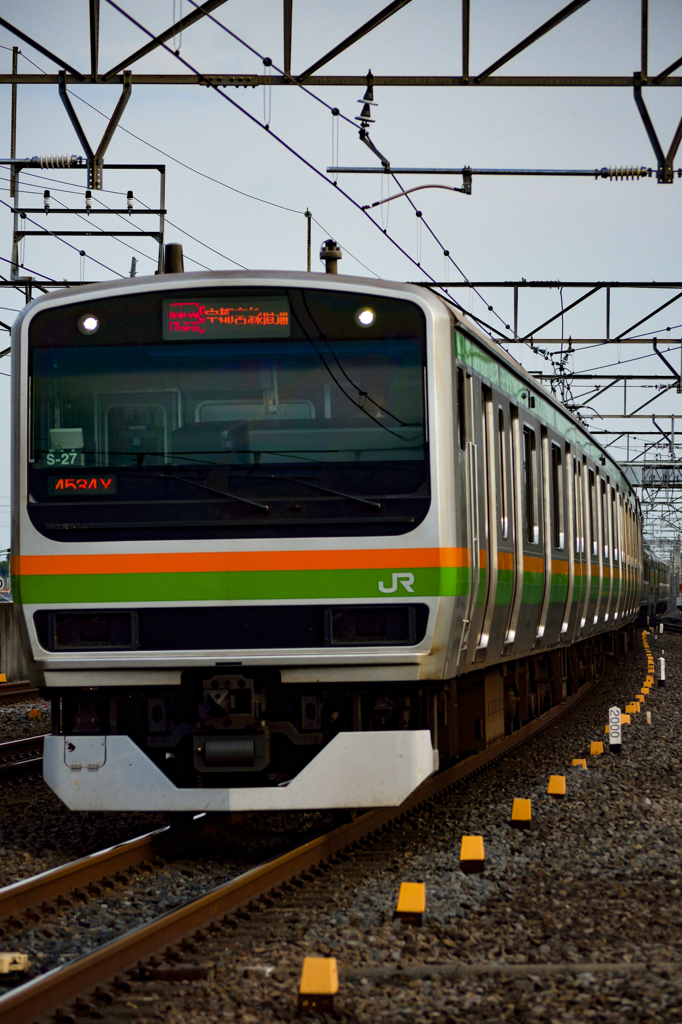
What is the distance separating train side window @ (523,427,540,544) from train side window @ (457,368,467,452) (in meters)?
2.53

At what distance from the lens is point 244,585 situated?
6.65m

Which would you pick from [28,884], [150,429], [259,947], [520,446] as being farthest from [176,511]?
[520,446]

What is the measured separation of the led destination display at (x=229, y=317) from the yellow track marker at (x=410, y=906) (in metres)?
2.97

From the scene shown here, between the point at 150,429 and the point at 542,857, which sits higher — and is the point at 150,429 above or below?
above

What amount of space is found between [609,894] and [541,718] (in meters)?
7.43

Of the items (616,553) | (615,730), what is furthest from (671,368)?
(615,730)

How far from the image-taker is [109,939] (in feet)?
17.4

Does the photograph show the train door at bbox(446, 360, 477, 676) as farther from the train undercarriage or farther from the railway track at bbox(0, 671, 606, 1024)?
the railway track at bbox(0, 671, 606, 1024)

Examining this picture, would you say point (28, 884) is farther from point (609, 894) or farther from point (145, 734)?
point (609, 894)

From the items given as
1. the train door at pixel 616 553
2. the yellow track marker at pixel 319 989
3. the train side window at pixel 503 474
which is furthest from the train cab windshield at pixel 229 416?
the train door at pixel 616 553

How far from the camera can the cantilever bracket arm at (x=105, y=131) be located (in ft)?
34.9

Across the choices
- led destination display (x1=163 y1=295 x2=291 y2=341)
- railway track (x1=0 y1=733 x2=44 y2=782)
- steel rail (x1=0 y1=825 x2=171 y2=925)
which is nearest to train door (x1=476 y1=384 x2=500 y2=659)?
led destination display (x1=163 y1=295 x2=291 y2=341)

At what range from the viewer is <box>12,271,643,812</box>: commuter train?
6.62 metres

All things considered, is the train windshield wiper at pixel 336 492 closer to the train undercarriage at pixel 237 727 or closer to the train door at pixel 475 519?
the train door at pixel 475 519
